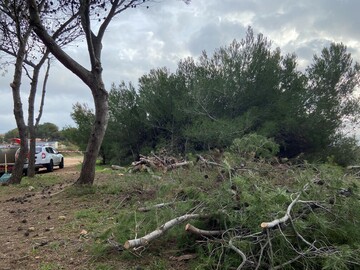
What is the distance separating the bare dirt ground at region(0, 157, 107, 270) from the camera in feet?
12.9

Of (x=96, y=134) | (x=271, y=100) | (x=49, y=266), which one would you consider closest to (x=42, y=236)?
(x=49, y=266)

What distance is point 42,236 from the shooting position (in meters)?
4.92

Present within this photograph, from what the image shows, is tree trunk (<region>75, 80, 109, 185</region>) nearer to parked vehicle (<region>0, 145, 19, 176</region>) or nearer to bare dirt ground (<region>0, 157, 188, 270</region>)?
bare dirt ground (<region>0, 157, 188, 270</region>)

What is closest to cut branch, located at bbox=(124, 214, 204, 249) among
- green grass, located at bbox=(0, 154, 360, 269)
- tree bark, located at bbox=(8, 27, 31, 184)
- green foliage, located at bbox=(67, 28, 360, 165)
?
green grass, located at bbox=(0, 154, 360, 269)

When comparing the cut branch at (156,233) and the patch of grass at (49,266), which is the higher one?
the cut branch at (156,233)

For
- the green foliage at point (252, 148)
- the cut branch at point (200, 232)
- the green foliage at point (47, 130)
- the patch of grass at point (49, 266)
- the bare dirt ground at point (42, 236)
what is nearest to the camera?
the cut branch at point (200, 232)

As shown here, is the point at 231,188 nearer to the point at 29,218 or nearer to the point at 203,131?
the point at 29,218

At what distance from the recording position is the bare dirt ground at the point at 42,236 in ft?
12.9

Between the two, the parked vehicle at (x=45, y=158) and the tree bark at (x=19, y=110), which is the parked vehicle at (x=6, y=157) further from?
the tree bark at (x=19, y=110)

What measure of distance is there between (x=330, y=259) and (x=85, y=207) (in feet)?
15.4

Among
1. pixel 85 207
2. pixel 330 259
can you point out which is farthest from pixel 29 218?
pixel 330 259

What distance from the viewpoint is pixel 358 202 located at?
343 centimetres

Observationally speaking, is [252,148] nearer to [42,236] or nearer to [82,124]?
[42,236]

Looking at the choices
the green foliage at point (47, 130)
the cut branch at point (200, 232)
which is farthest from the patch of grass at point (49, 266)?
the green foliage at point (47, 130)
